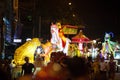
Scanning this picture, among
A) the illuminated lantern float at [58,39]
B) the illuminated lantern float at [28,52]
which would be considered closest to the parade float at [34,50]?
the illuminated lantern float at [28,52]

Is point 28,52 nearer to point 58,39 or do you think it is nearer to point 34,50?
point 34,50

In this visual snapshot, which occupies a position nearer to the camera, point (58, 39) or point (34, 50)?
point (34, 50)

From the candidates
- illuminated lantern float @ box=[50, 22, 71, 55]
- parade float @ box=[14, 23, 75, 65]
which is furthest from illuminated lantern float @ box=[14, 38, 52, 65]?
illuminated lantern float @ box=[50, 22, 71, 55]

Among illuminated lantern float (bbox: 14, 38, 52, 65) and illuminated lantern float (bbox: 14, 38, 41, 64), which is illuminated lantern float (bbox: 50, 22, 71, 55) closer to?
illuminated lantern float (bbox: 14, 38, 52, 65)

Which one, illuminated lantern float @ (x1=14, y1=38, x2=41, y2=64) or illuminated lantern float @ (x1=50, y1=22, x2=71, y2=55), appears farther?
illuminated lantern float @ (x1=50, y1=22, x2=71, y2=55)

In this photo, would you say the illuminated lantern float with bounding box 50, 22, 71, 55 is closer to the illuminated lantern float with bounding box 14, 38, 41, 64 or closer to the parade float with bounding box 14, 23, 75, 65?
the parade float with bounding box 14, 23, 75, 65

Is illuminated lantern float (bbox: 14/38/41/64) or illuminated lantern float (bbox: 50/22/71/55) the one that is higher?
illuminated lantern float (bbox: 50/22/71/55)

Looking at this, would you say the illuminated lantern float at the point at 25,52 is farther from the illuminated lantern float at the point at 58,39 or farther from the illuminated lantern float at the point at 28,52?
the illuminated lantern float at the point at 58,39

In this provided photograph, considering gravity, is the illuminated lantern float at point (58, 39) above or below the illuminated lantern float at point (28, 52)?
above

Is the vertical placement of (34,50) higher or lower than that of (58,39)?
lower

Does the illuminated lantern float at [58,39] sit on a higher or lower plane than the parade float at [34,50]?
higher

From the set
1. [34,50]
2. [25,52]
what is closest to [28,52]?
[25,52]

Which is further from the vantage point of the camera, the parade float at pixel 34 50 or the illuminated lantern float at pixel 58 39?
the illuminated lantern float at pixel 58 39

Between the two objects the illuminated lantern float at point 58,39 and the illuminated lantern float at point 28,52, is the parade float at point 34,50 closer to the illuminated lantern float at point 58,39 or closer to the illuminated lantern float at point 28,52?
the illuminated lantern float at point 28,52
